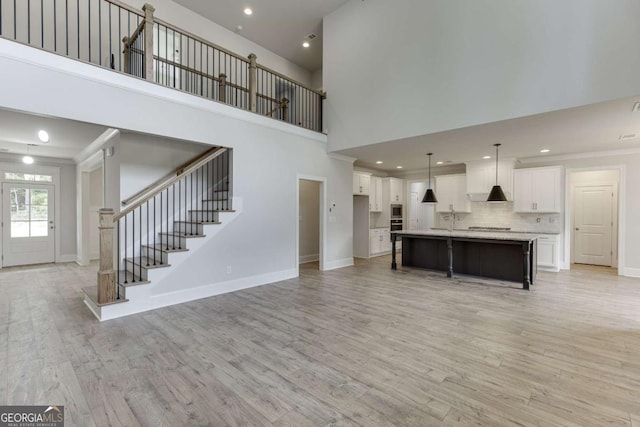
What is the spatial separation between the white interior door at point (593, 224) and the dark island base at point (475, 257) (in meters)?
3.39

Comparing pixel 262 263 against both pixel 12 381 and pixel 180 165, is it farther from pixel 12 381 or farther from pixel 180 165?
pixel 12 381

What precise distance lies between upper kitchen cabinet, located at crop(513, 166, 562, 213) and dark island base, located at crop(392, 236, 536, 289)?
5.64ft

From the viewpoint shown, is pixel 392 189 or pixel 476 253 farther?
pixel 392 189

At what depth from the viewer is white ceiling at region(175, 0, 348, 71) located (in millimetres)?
6102

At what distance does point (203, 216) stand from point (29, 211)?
544 cm

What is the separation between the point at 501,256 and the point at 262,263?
4698 mm

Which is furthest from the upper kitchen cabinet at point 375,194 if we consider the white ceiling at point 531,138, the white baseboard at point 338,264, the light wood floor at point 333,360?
the light wood floor at point 333,360

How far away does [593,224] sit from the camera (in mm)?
7426

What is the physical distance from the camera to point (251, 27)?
6871 millimetres

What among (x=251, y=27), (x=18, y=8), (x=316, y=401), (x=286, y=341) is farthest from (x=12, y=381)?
(x=251, y=27)

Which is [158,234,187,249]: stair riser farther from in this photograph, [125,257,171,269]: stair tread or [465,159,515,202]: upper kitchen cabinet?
[465,159,515,202]: upper kitchen cabinet

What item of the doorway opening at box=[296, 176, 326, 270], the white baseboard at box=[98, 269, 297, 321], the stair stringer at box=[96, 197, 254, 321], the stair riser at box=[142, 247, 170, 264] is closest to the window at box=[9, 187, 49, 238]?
the stair riser at box=[142, 247, 170, 264]

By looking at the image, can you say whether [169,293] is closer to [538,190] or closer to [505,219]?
[505,219]

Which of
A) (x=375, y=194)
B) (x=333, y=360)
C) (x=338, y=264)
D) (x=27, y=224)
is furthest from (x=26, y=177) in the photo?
(x=375, y=194)
